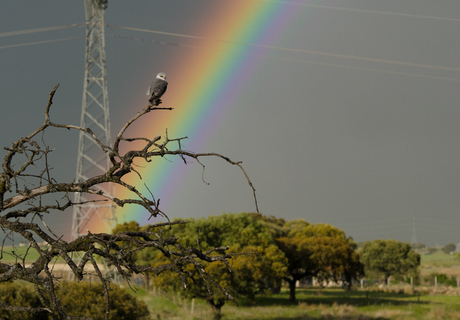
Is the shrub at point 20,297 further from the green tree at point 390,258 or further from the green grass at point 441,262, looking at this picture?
the green grass at point 441,262

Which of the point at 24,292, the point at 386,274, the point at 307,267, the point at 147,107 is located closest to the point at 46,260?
the point at 147,107

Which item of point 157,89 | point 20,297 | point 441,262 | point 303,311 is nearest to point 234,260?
point 303,311

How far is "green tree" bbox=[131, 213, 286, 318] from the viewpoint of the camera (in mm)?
40469

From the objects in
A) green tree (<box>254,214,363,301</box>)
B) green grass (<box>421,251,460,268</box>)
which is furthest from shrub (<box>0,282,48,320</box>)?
green grass (<box>421,251,460,268</box>)

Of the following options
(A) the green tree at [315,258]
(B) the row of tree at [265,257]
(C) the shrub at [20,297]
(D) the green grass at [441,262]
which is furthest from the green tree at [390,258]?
(C) the shrub at [20,297]

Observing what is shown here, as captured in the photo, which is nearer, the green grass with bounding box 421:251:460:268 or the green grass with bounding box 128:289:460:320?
the green grass with bounding box 128:289:460:320

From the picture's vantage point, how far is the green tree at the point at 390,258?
8469 cm

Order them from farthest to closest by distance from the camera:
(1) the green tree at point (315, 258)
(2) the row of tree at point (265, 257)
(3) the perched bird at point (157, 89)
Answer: (1) the green tree at point (315, 258) → (2) the row of tree at point (265, 257) → (3) the perched bird at point (157, 89)

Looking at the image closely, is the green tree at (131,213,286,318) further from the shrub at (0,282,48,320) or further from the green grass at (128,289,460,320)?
the shrub at (0,282,48,320)

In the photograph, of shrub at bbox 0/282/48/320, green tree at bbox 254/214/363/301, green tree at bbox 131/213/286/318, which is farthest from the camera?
green tree at bbox 254/214/363/301

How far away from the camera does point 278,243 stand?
60.4 meters

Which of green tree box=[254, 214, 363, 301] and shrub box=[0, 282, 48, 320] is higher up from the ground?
green tree box=[254, 214, 363, 301]

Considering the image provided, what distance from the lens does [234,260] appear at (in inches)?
1761

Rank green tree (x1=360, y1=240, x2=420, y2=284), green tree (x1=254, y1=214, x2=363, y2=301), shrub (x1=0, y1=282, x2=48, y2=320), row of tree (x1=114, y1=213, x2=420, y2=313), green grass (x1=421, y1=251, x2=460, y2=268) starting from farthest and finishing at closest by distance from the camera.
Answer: green grass (x1=421, y1=251, x2=460, y2=268), green tree (x1=360, y1=240, x2=420, y2=284), green tree (x1=254, y1=214, x2=363, y2=301), row of tree (x1=114, y1=213, x2=420, y2=313), shrub (x1=0, y1=282, x2=48, y2=320)
